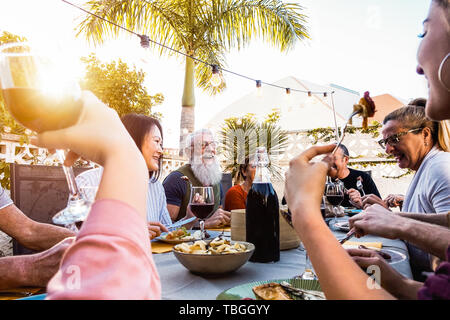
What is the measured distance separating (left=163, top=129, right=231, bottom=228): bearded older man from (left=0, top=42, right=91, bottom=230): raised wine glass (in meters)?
2.76

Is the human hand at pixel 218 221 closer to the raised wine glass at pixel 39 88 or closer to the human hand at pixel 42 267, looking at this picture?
the human hand at pixel 42 267

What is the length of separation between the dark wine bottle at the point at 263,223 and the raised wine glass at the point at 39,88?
0.96 meters

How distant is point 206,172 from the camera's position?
3818 mm

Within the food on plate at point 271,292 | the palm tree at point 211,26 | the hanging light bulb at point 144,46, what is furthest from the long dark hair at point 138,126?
the palm tree at point 211,26

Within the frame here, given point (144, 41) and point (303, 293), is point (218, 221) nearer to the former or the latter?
point (303, 293)

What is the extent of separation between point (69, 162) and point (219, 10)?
749cm

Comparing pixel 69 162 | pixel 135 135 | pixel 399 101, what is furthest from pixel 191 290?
pixel 399 101

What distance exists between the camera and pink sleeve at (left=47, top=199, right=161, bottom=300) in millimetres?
406

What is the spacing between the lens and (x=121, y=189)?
1.62ft

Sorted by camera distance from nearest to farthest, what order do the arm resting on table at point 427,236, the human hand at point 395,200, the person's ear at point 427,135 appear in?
the arm resting on table at point 427,236
the person's ear at point 427,135
the human hand at point 395,200

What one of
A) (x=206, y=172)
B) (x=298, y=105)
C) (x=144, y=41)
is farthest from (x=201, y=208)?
(x=298, y=105)

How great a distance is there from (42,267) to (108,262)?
27.7 inches

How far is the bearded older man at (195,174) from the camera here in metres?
3.31

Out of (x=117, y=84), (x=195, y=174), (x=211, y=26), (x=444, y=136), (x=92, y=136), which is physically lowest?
(x=195, y=174)
